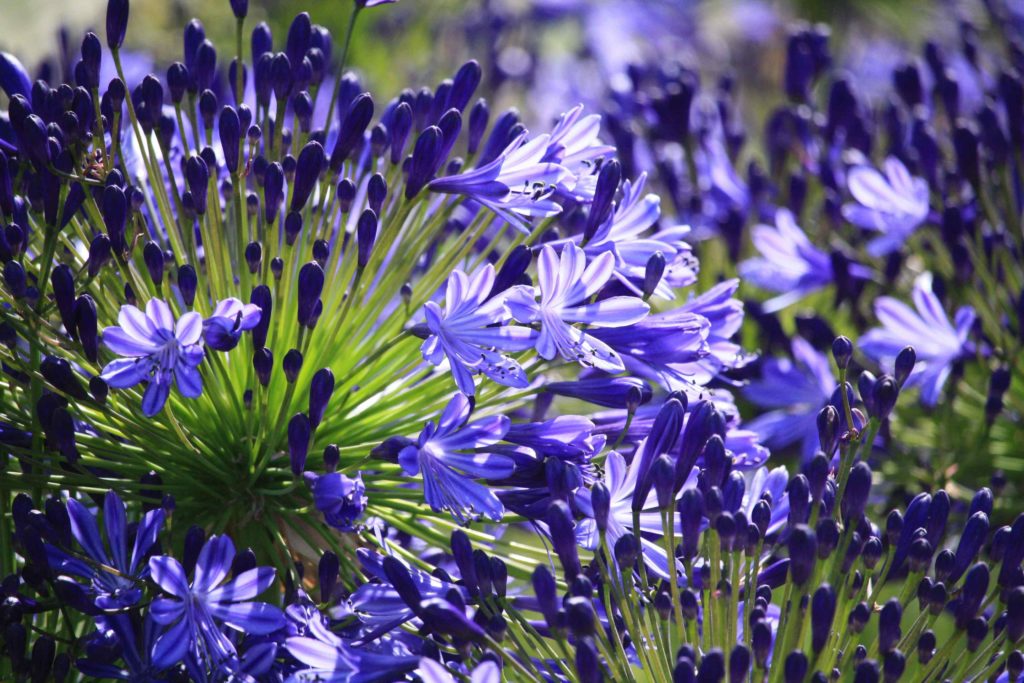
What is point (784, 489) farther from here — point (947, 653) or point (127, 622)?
point (127, 622)

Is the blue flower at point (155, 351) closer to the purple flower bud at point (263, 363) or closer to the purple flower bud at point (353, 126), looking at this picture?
the purple flower bud at point (263, 363)

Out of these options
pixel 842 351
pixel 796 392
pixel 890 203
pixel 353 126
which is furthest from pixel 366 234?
pixel 890 203

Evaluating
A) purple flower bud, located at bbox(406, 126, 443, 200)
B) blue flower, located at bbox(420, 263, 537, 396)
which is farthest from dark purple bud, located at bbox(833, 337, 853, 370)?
purple flower bud, located at bbox(406, 126, 443, 200)

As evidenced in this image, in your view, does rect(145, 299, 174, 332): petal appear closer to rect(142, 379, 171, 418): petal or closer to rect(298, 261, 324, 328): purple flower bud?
rect(142, 379, 171, 418): petal

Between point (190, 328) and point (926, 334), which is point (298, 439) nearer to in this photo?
point (190, 328)

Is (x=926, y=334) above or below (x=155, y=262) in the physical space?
below

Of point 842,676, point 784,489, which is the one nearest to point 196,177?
point 784,489
